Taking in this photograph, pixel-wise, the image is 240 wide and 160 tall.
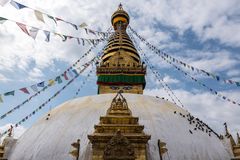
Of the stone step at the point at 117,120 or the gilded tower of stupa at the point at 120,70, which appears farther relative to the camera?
the gilded tower of stupa at the point at 120,70

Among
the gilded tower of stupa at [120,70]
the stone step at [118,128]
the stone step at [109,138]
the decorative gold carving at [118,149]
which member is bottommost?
the decorative gold carving at [118,149]

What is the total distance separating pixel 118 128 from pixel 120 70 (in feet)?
39.8

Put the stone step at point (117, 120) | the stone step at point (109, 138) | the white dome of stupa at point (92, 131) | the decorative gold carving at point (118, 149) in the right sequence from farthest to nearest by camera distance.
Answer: the white dome of stupa at point (92, 131) < the stone step at point (117, 120) < the stone step at point (109, 138) < the decorative gold carving at point (118, 149)

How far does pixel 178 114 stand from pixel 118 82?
8584 mm

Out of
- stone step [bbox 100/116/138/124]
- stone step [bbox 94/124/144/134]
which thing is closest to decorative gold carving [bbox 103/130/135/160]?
stone step [bbox 94/124/144/134]

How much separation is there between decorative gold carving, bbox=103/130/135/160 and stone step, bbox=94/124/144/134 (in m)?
0.61

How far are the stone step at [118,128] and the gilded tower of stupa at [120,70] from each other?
36.6 feet

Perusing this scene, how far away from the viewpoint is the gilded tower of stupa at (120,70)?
63.8 ft

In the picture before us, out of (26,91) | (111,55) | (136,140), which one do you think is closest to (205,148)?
(136,140)

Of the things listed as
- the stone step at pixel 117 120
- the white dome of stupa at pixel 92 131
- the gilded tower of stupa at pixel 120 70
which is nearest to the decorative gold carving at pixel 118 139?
the stone step at pixel 117 120

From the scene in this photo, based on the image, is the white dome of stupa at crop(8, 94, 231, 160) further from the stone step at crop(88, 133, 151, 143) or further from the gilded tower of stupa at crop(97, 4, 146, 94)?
the gilded tower of stupa at crop(97, 4, 146, 94)

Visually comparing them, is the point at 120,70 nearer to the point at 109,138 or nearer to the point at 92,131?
the point at 92,131

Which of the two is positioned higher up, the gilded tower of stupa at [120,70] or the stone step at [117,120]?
the gilded tower of stupa at [120,70]

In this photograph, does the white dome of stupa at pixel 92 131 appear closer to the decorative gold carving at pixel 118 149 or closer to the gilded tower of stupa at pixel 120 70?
the decorative gold carving at pixel 118 149
